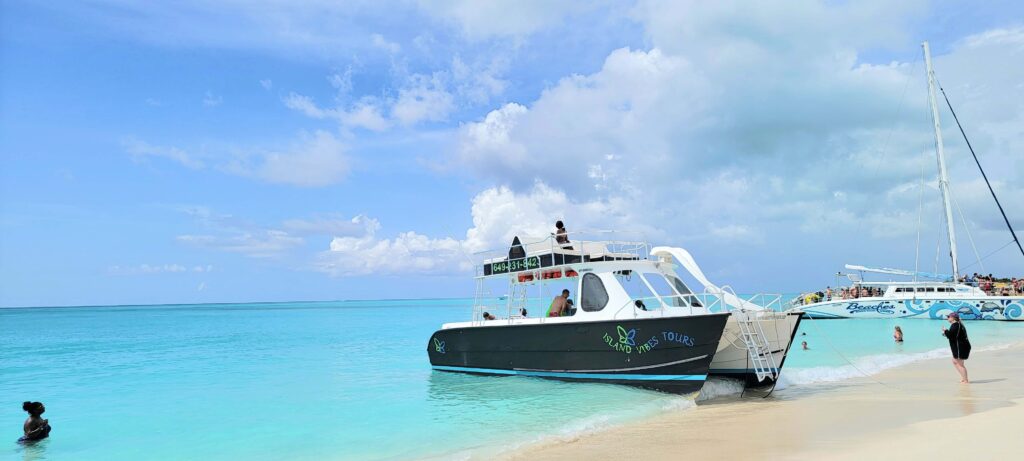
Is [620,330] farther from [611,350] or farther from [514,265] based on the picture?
[514,265]

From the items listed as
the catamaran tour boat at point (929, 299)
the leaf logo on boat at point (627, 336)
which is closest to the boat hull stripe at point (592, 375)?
the leaf logo on boat at point (627, 336)

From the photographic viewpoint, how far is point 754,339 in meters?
11.9

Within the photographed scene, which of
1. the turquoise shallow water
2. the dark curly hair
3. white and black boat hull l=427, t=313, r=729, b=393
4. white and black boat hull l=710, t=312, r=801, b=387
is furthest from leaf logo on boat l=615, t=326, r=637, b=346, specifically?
the dark curly hair

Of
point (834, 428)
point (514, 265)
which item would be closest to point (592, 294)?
point (514, 265)

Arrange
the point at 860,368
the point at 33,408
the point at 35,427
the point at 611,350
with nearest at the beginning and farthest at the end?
the point at 33,408 → the point at 35,427 → the point at 611,350 → the point at 860,368

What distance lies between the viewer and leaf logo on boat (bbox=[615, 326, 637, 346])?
12.2 meters

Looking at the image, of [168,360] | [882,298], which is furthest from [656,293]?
[882,298]

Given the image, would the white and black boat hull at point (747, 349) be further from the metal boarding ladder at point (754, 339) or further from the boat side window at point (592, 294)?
the boat side window at point (592, 294)

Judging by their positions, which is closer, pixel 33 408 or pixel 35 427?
pixel 33 408

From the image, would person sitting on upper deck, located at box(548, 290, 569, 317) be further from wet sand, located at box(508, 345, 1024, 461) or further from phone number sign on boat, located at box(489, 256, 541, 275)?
wet sand, located at box(508, 345, 1024, 461)

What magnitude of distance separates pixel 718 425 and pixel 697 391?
2455 millimetres

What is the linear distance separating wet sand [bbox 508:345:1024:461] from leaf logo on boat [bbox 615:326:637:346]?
5.76 ft

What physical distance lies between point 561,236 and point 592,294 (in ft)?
5.89

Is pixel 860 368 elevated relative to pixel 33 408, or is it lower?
lower
